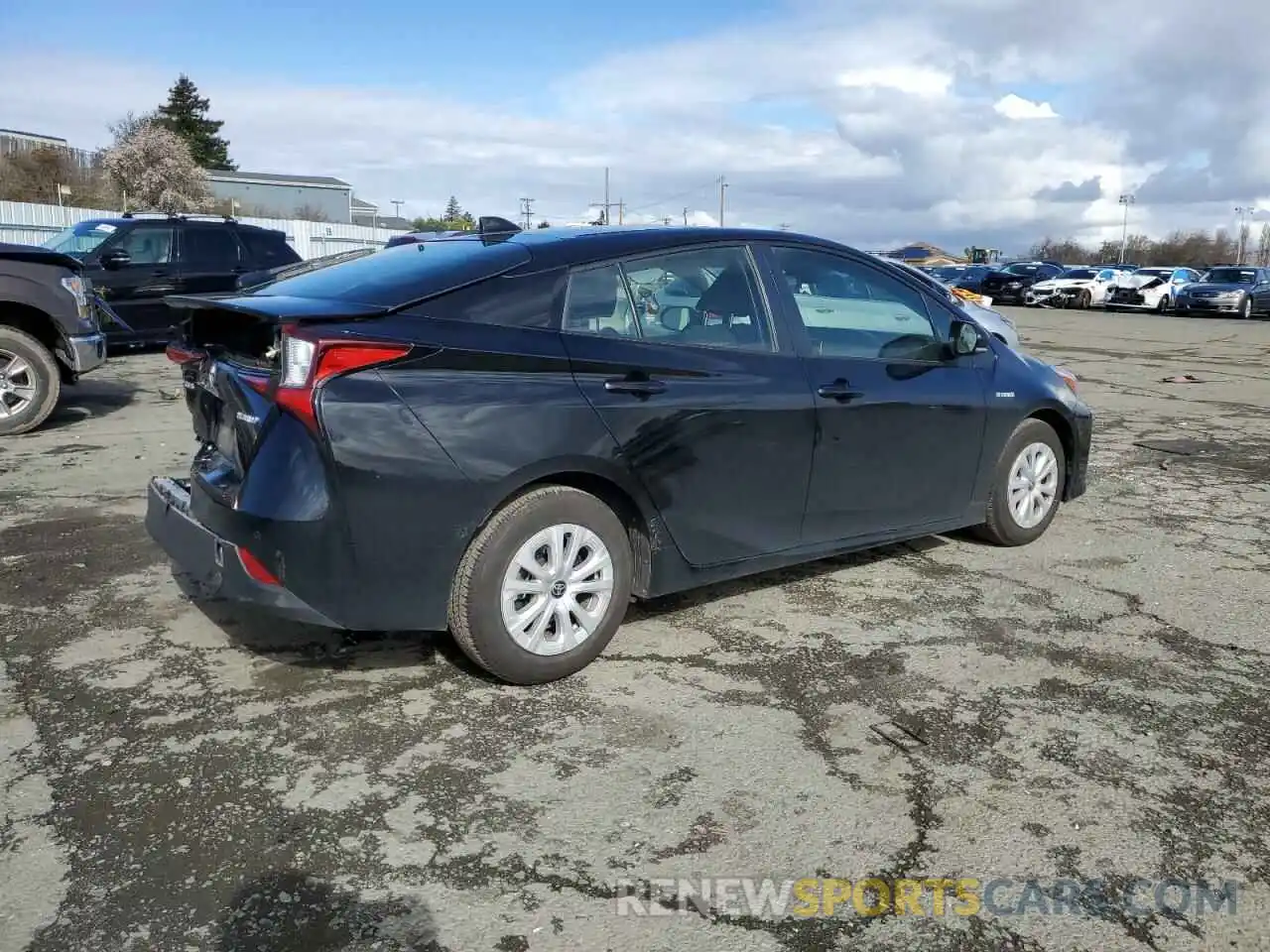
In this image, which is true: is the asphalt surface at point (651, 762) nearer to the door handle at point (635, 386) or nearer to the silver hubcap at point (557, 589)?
the silver hubcap at point (557, 589)

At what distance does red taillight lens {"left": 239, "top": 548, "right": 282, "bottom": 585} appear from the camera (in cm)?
339

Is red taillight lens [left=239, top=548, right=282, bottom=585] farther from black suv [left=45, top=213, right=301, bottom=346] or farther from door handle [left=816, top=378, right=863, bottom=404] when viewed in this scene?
black suv [left=45, top=213, right=301, bottom=346]

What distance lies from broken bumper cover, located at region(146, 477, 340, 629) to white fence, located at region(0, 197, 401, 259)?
19.2 meters

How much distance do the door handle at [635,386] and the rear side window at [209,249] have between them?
11.6 m

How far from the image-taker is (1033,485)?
564 cm

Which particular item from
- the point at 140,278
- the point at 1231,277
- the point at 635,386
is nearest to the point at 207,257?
the point at 140,278

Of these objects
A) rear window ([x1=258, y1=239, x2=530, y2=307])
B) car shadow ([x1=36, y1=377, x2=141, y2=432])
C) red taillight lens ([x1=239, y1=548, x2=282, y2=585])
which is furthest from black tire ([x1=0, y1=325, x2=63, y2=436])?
red taillight lens ([x1=239, y1=548, x2=282, y2=585])

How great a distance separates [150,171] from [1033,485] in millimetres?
60219

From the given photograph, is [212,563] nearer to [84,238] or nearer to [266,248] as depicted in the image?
[84,238]

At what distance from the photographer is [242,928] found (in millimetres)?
2467

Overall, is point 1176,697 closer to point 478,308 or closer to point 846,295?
point 846,295

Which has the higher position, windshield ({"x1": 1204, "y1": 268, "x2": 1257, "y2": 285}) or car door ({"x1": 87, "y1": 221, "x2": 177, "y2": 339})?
windshield ({"x1": 1204, "y1": 268, "x2": 1257, "y2": 285})

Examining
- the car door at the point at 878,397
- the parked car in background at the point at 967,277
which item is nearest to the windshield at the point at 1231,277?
the parked car in background at the point at 967,277

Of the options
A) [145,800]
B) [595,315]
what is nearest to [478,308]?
[595,315]
